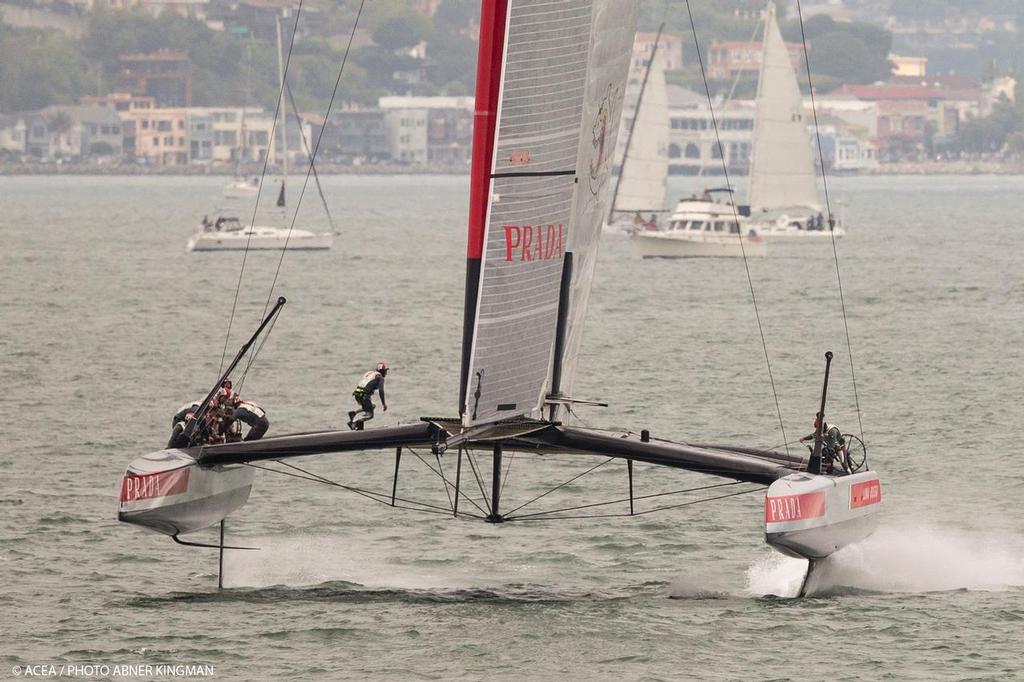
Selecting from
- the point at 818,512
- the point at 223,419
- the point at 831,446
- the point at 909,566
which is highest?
the point at 831,446

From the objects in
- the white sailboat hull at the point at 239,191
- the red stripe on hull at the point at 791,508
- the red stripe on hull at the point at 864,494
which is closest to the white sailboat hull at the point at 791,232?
the white sailboat hull at the point at 239,191

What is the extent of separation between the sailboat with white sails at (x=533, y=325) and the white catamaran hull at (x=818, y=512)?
0.02 metres

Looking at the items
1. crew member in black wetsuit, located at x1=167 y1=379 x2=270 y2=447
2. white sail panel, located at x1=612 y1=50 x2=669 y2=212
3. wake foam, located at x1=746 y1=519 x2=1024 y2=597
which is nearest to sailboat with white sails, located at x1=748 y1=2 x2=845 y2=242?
white sail panel, located at x1=612 y1=50 x2=669 y2=212

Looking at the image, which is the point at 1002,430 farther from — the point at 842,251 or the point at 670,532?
the point at 842,251

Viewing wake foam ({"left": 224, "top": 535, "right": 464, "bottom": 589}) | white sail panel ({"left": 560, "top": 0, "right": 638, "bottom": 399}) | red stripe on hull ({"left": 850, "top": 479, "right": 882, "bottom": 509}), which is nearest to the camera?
red stripe on hull ({"left": 850, "top": 479, "right": 882, "bottom": 509})

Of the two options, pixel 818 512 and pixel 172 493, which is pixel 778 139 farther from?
pixel 172 493

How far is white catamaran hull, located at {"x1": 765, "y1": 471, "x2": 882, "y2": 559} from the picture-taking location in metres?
16.3

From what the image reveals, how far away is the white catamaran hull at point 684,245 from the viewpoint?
72.2 metres

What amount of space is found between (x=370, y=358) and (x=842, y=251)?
149 ft

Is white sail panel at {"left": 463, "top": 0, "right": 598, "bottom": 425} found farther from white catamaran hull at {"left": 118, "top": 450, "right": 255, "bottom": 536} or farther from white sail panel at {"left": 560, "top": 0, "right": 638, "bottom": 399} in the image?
white catamaran hull at {"left": 118, "top": 450, "right": 255, "bottom": 536}

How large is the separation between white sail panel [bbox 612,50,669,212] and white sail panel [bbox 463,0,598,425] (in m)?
56.8

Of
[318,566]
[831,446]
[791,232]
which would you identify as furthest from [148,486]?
[791,232]

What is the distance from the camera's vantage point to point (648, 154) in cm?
7362

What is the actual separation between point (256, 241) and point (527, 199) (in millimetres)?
66867
